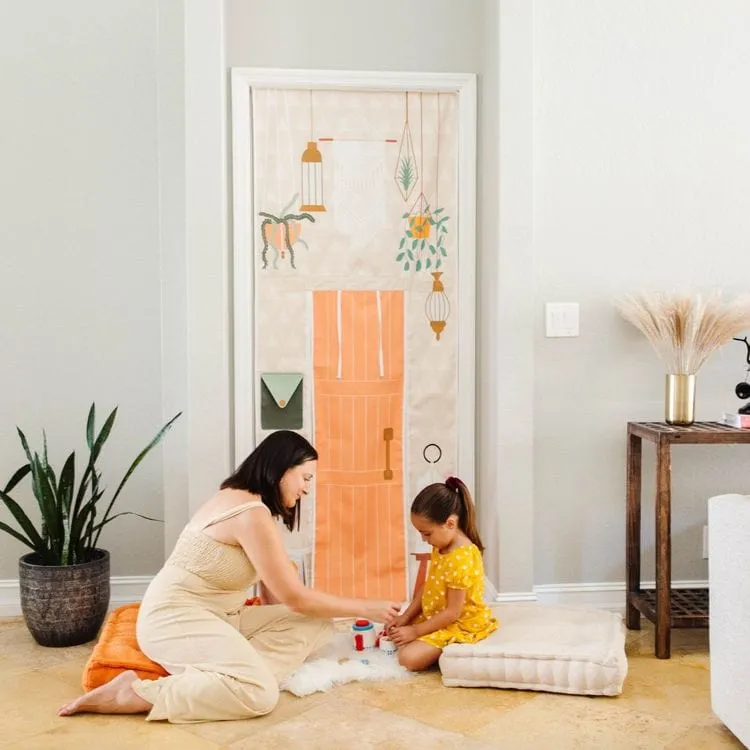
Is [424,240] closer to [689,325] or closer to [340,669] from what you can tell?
[689,325]

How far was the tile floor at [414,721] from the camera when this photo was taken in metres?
2.29

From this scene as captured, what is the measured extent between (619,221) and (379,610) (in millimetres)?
1657

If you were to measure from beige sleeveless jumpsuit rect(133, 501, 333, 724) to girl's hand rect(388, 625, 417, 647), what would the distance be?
21 cm

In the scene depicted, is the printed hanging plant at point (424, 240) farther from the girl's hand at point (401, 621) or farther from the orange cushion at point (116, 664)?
the orange cushion at point (116, 664)

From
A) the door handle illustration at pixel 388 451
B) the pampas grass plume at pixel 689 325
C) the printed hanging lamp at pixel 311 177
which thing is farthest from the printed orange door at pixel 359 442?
the pampas grass plume at pixel 689 325

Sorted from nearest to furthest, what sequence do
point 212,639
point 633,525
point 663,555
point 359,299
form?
point 212,639 < point 663,555 < point 633,525 < point 359,299

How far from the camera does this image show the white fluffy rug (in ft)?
8.59

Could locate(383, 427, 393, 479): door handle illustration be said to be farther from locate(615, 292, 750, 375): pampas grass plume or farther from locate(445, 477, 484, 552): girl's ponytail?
locate(615, 292, 750, 375): pampas grass plume

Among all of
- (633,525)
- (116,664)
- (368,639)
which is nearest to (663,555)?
(633,525)

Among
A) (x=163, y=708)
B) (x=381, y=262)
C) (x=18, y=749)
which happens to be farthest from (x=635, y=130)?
(x=18, y=749)

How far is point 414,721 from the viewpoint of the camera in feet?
7.91

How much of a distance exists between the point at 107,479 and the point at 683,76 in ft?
8.38

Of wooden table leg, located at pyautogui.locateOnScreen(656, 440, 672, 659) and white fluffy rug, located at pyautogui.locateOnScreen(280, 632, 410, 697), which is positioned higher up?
wooden table leg, located at pyautogui.locateOnScreen(656, 440, 672, 659)

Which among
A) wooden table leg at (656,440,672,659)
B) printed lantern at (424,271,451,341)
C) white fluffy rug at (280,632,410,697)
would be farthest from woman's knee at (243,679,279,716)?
printed lantern at (424,271,451,341)
